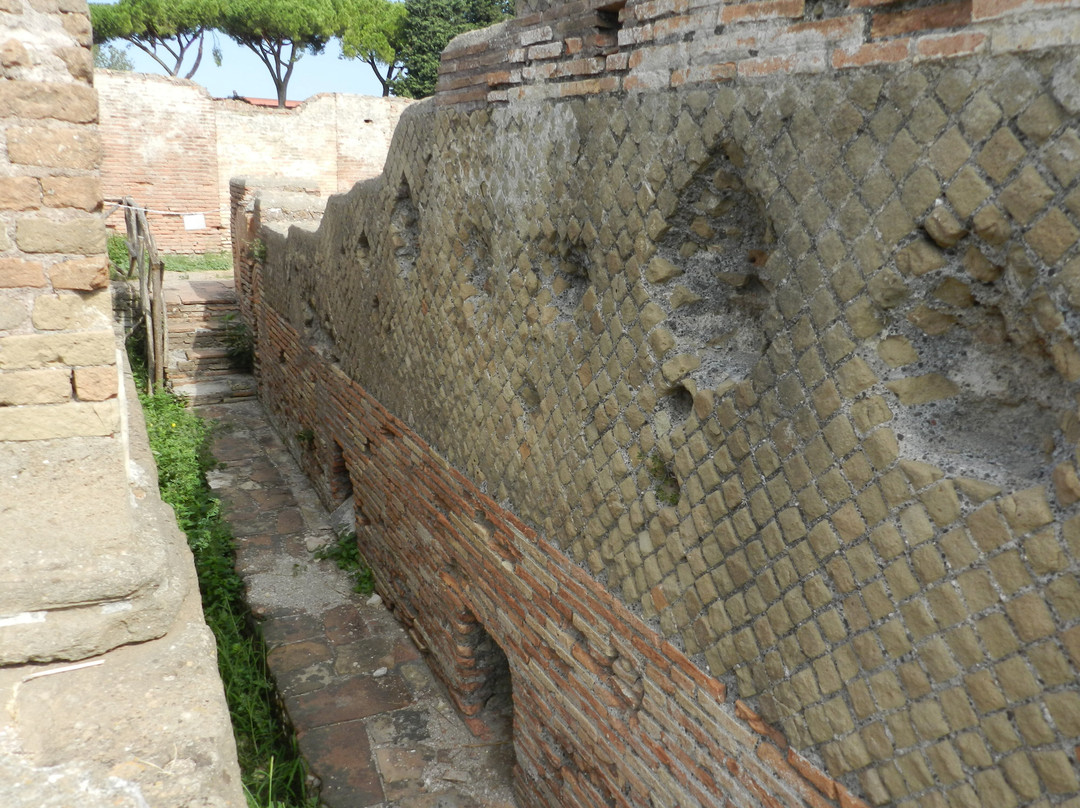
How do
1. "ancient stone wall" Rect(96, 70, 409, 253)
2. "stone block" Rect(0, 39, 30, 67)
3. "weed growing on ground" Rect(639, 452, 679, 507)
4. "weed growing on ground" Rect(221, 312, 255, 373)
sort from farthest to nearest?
"ancient stone wall" Rect(96, 70, 409, 253) → "weed growing on ground" Rect(221, 312, 255, 373) → "weed growing on ground" Rect(639, 452, 679, 507) → "stone block" Rect(0, 39, 30, 67)

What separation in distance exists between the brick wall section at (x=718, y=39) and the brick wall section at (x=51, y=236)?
1.54 metres

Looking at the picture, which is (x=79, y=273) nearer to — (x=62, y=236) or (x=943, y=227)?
(x=62, y=236)

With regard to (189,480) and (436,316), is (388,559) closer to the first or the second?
(436,316)

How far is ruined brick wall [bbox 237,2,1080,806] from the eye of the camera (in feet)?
5.41

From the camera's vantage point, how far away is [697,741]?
270cm

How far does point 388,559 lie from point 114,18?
28.1 metres

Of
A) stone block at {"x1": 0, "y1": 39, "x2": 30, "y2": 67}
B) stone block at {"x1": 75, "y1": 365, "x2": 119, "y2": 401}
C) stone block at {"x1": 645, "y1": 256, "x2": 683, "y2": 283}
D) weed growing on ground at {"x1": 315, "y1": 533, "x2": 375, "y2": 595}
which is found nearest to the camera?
stone block at {"x1": 0, "y1": 39, "x2": 30, "y2": 67}

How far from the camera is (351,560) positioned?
6.25 meters

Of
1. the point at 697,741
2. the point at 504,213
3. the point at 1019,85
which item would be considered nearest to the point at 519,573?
the point at 697,741

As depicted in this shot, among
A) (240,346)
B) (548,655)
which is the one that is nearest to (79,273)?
(548,655)

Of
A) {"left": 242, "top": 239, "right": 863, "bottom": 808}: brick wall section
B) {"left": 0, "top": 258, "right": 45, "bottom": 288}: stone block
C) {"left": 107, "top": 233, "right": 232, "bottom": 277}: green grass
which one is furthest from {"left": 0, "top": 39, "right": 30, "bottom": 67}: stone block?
{"left": 107, "top": 233, "right": 232, "bottom": 277}: green grass

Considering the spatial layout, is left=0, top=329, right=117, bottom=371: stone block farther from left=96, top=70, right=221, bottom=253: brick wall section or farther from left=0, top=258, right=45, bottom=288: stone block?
left=96, top=70, right=221, bottom=253: brick wall section

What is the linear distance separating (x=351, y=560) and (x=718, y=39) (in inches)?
194

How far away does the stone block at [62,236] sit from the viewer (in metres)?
2.06
